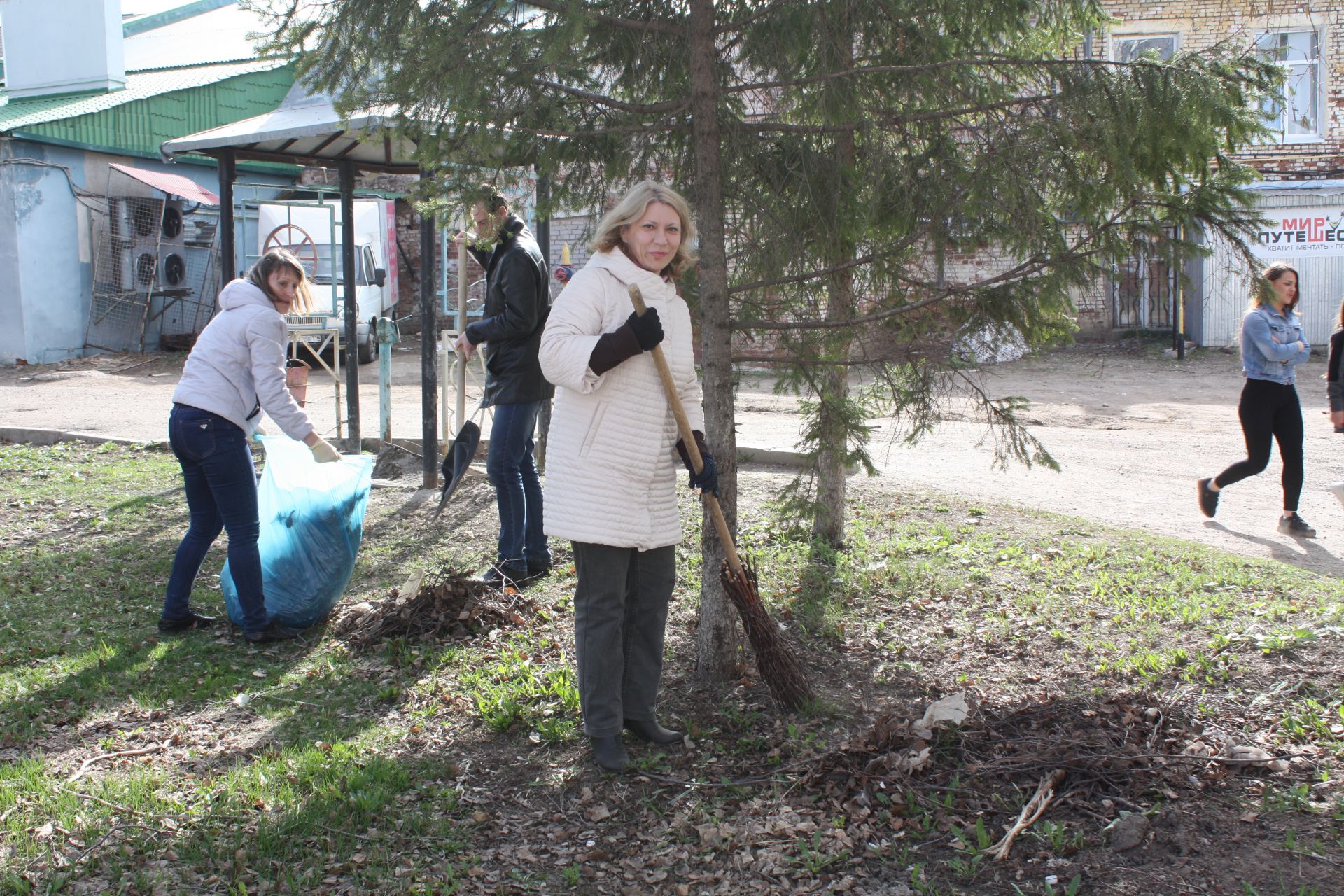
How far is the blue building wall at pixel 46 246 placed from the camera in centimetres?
1820

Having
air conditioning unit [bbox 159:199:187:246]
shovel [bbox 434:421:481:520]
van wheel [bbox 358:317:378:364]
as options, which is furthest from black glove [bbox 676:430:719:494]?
air conditioning unit [bbox 159:199:187:246]

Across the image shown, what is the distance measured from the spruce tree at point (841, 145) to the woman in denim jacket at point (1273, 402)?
3.33 m

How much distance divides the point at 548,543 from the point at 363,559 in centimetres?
104

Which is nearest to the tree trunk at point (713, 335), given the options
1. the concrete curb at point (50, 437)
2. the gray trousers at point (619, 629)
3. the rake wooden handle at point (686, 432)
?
the rake wooden handle at point (686, 432)

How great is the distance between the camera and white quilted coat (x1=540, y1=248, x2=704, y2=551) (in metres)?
3.29

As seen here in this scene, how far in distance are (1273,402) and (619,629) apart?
5606mm

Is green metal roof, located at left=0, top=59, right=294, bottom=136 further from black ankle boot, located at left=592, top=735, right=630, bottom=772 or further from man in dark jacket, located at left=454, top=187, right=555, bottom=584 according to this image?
black ankle boot, located at left=592, top=735, right=630, bottom=772

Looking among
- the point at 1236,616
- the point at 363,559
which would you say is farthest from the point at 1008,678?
the point at 363,559

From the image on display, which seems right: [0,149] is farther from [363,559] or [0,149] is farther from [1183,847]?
[1183,847]

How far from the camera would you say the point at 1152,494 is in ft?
26.9

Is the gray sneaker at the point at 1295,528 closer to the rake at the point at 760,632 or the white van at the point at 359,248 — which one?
the rake at the point at 760,632

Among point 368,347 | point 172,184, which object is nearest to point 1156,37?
point 368,347

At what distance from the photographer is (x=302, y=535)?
4.80m

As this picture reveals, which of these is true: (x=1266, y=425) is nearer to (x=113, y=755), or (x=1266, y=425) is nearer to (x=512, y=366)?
(x=512, y=366)
